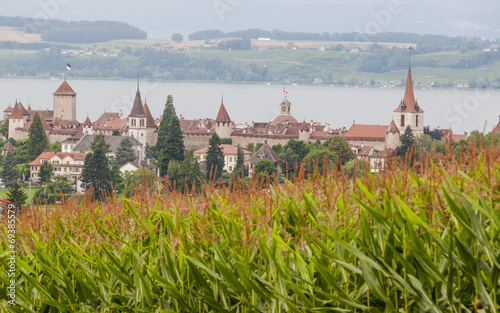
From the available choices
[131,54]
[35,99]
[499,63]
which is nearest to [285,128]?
[35,99]

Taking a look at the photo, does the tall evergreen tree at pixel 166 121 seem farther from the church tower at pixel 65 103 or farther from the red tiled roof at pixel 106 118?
the church tower at pixel 65 103

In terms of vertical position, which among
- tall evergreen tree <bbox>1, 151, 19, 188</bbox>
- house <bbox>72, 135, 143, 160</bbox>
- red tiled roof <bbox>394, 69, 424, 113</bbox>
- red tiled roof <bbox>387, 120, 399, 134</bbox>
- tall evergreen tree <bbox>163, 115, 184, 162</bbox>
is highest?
red tiled roof <bbox>394, 69, 424, 113</bbox>

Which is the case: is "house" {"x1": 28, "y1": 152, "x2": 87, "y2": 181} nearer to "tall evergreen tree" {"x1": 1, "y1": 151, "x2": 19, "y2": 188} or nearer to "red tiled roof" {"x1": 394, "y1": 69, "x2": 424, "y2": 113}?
"tall evergreen tree" {"x1": 1, "y1": 151, "x2": 19, "y2": 188}

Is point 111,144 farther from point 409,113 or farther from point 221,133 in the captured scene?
point 409,113

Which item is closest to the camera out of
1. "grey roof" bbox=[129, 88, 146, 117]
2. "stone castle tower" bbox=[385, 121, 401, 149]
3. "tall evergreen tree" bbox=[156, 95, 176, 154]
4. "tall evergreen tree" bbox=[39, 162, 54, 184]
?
"tall evergreen tree" bbox=[39, 162, 54, 184]

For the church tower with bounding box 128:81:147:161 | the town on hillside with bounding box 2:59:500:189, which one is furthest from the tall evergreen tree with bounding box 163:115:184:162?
the church tower with bounding box 128:81:147:161

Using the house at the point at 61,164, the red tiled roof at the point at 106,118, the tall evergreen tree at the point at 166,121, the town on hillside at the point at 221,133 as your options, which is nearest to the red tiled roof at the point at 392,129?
the town on hillside at the point at 221,133
